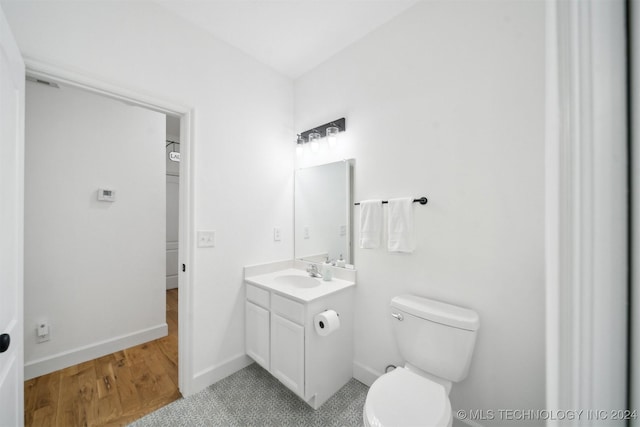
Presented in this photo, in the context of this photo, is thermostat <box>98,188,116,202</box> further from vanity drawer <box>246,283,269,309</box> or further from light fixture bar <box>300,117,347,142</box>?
light fixture bar <box>300,117,347,142</box>

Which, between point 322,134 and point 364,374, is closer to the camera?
point 364,374

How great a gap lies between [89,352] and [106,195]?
1369 mm

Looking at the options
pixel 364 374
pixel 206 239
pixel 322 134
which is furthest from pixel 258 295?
pixel 322 134

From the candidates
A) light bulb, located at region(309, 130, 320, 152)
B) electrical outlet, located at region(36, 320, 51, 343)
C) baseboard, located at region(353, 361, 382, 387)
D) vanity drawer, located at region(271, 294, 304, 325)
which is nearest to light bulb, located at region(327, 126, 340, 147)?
light bulb, located at region(309, 130, 320, 152)

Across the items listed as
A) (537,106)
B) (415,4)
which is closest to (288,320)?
(537,106)

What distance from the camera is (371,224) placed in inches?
68.9

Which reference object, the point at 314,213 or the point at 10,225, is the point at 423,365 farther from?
the point at 10,225

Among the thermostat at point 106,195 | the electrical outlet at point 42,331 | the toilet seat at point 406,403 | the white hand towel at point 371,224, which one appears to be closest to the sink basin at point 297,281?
the white hand towel at point 371,224

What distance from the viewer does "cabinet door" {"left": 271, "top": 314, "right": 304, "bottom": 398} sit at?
5.10 feet

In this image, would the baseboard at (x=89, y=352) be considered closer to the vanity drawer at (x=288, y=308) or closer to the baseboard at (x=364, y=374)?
the vanity drawer at (x=288, y=308)

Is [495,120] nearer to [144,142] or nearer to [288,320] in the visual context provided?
[288,320]

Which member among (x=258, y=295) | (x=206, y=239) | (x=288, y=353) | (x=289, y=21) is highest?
(x=289, y=21)

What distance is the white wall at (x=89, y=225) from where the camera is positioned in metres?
1.92

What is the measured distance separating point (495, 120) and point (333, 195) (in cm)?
117
